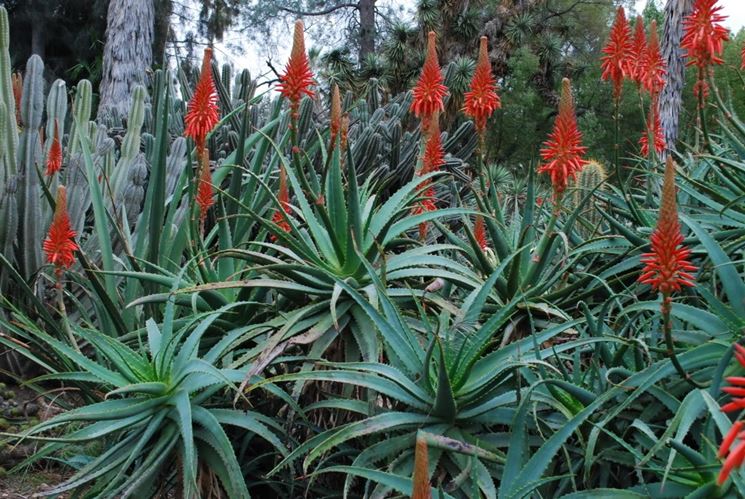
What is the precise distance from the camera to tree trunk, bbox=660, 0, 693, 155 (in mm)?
13086

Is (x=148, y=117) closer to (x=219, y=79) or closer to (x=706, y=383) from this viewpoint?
(x=219, y=79)

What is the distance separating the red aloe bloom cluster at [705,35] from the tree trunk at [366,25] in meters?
23.7

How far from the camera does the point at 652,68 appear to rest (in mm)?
3180

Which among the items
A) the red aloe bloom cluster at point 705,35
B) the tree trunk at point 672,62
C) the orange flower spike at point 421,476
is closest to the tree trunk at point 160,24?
the tree trunk at point 672,62

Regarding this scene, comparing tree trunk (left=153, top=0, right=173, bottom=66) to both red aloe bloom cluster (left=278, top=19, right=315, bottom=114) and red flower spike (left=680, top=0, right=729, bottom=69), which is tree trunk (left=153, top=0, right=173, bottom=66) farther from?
red flower spike (left=680, top=0, right=729, bottom=69)

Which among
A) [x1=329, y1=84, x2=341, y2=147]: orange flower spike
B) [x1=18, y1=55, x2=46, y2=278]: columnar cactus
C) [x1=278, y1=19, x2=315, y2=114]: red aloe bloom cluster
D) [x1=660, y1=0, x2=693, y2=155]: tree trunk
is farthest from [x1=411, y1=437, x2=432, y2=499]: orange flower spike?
[x1=660, y1=0, x2=693, y2=155]: tree trunk

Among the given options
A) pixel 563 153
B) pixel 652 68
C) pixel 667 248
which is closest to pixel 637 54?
pixel 652 68

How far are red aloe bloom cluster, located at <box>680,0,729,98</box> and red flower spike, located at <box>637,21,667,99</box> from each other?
196 mm

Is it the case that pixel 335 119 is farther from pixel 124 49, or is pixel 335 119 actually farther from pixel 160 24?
pixel 160 24

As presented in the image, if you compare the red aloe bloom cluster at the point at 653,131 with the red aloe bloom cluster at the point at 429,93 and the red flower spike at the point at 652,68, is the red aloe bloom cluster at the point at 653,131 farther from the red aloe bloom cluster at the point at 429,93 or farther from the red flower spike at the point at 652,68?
the red aloe bloom cluster at the point at 429,93

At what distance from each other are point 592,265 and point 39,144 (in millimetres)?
3288

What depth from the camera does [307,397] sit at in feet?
9.17

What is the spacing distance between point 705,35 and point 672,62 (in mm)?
11690

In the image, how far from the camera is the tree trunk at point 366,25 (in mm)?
26188
